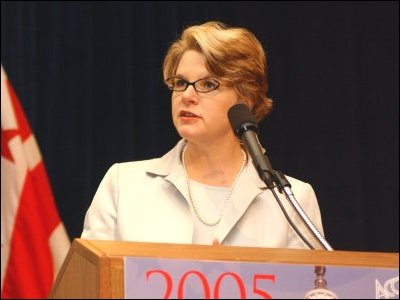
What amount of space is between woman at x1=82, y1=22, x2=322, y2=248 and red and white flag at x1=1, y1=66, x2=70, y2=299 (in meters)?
1.17

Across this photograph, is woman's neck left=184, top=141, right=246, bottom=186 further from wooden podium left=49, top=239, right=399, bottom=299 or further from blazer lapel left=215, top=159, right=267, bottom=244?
wooden podium left=49, top=239, right=399, bottom=299

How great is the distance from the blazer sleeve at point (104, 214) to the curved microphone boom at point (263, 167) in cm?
44

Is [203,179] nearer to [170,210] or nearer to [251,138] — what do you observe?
[170,210]

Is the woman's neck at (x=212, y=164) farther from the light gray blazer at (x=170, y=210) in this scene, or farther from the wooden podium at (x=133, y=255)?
the wooden podium at (x=133, y=255)

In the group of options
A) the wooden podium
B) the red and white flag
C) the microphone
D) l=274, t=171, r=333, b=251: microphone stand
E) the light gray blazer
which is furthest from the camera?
the red and white flag

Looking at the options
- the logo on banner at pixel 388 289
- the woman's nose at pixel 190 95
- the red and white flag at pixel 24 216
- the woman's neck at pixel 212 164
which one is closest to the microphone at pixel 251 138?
the woman's nose at pixel 190 95

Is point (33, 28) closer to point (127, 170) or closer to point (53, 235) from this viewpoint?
point (53, 235)

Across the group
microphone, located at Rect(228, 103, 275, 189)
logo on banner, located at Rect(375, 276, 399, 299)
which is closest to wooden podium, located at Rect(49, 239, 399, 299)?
logo on banner, located at Rect(375, 276, 399, 299)

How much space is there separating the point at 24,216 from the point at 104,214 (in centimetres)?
130

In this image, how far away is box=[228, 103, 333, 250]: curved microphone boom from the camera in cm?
222

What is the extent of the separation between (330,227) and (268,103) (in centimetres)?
160

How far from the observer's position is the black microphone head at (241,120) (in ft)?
7.96

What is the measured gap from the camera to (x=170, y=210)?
2.75 m

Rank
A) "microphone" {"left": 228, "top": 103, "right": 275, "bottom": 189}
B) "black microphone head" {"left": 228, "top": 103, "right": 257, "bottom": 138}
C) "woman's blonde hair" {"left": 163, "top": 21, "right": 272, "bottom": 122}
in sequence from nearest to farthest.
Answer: "microphone" {"left": 228, "top": 103, "right": 275, "bottom": 189}
"black microphone head" {"left": 228, "top": 103, "right": 257, "bottom": 138}
"woman's blonde hair" {"left": 163, "top": 21, "right": 272, "bottom": 122}
